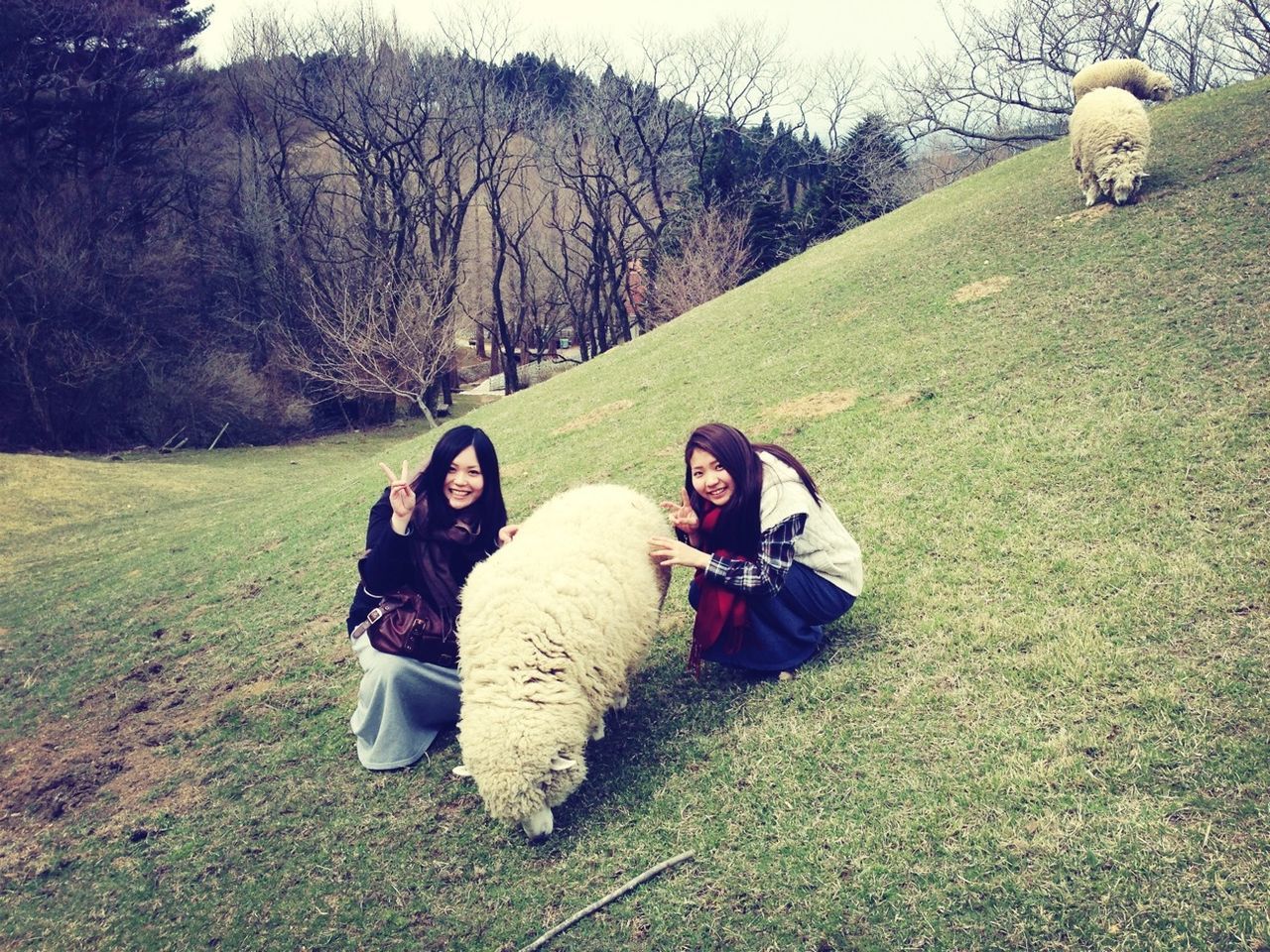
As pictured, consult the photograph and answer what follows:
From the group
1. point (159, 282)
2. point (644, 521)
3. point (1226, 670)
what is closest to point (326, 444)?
point (159, 282)

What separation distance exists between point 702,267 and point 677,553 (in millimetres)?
35076

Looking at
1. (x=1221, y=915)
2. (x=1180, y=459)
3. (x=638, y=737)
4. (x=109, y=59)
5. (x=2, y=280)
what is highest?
(x=109, y=59)

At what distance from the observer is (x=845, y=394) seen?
10.2m

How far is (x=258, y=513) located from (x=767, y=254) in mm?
34984

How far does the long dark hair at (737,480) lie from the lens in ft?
14.3

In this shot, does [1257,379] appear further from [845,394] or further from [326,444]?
[326,444]

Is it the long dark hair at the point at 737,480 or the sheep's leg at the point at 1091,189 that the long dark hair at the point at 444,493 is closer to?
the long dark hair at the point at 737,480

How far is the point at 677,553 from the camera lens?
4441 mm

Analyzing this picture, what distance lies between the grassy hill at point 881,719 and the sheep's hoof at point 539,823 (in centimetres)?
9

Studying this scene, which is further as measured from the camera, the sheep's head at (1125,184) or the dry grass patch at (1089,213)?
the dry grass patch at (1089,213)

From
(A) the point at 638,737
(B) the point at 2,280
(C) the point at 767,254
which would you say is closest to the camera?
(A) the point at 638,737

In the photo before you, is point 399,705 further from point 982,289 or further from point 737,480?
point 982,289

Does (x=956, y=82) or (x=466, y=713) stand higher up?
(x=956, y=82)

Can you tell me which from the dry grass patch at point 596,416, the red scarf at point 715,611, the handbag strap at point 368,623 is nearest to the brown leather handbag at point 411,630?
the handbag strap at point 368,623
